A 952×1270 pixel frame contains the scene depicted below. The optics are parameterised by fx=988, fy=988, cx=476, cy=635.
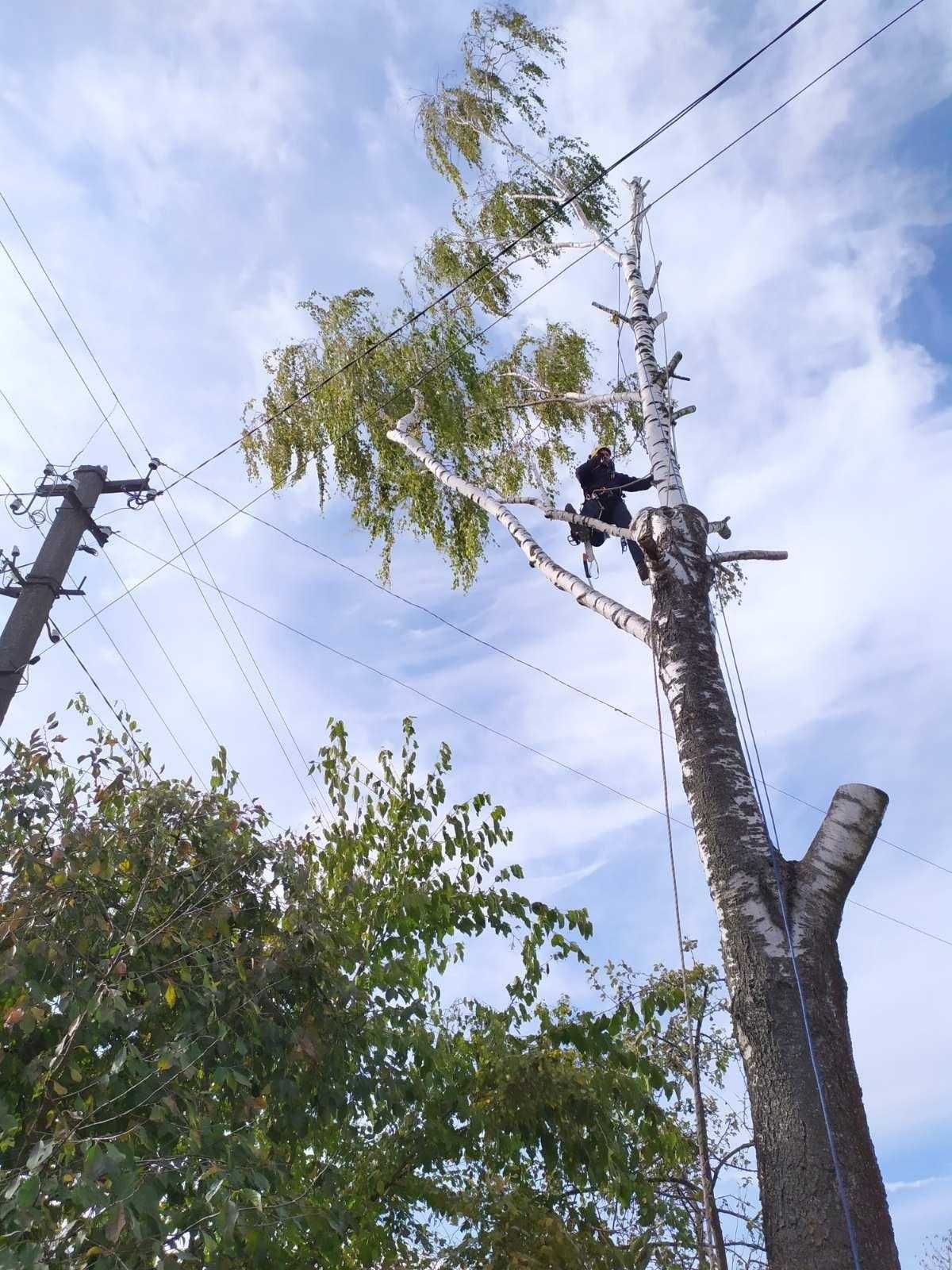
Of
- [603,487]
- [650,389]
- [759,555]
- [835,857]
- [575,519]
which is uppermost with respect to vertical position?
[603,487]

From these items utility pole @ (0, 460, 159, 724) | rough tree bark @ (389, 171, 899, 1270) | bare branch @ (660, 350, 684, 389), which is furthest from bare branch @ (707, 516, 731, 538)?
utility pole @ (0, 460, 159, 724)

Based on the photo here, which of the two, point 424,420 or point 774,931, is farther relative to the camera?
point 424,420

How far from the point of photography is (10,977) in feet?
11.7

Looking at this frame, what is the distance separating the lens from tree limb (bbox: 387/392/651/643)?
5.16 meters

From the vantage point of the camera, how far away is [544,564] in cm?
597

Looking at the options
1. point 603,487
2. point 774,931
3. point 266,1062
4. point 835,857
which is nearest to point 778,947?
point 774,931

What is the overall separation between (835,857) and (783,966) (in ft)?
1.62

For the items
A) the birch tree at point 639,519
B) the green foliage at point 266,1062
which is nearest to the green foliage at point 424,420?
the birch tree at point 639,519

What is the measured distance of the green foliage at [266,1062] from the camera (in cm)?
327

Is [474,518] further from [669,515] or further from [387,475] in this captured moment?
[669,515]

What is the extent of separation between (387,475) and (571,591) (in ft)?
13.3

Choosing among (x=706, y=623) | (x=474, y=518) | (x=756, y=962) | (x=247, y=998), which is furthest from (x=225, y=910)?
(x=474, y=518)

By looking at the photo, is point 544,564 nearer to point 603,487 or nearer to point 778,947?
point 603,487

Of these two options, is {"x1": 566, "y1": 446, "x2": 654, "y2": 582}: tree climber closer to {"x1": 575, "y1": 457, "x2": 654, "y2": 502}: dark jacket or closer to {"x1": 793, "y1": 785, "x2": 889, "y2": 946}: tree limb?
{"x1": 575, "y1": 457, "x2": 654, "y2": 502}: dark jacket
